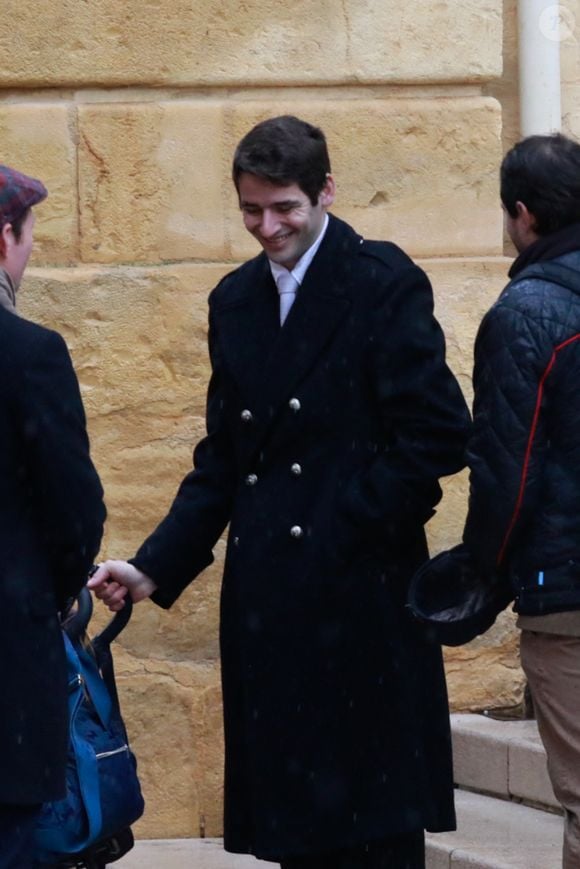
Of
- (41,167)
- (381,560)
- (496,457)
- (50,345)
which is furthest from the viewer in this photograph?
(41,167)

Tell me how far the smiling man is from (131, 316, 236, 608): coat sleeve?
20 centimetres

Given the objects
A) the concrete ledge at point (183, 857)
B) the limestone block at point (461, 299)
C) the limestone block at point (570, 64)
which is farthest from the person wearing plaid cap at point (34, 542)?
the limestone block at point (570, 64)

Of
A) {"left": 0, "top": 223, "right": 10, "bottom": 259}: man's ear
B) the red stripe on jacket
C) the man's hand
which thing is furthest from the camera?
the man's hand

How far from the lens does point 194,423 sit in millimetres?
5492

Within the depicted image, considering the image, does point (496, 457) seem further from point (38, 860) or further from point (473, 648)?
point (473, 648)

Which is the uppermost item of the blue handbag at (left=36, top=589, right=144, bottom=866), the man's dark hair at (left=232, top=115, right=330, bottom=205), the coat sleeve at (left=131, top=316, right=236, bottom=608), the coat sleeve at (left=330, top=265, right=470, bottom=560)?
the man's dark hair at (left=232, top=115, right=330, bottom=205)

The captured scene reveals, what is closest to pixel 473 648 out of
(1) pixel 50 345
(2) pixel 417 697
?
(2) pixel 417 697

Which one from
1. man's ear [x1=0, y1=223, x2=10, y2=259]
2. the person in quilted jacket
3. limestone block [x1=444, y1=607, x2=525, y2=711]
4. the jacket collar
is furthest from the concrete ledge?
man's ear [x1=0, y1=223, x2=10, y2=259]

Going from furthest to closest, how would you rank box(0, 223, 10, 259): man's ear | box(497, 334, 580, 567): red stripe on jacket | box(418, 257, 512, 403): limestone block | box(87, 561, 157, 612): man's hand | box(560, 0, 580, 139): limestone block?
box(560, 0, 580, 139): limestone block < box(418, 257, 512, 403): limestone block < box(87, 561, 157, 612): man's hand < box(497, 334, 580, 567): red stripe on jacket < box(0, 223, 10, 259): man's ear

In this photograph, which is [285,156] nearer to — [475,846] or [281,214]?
[281,214]

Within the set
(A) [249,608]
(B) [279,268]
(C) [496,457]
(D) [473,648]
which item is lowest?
(D) [473,648]

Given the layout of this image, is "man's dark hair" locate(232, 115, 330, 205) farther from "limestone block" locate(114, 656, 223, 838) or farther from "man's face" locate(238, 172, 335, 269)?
"limestone block" locate(114, 656, 223, 838)

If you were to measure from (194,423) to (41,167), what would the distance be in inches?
34.3

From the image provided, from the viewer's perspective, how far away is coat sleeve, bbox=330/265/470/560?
3.85m
